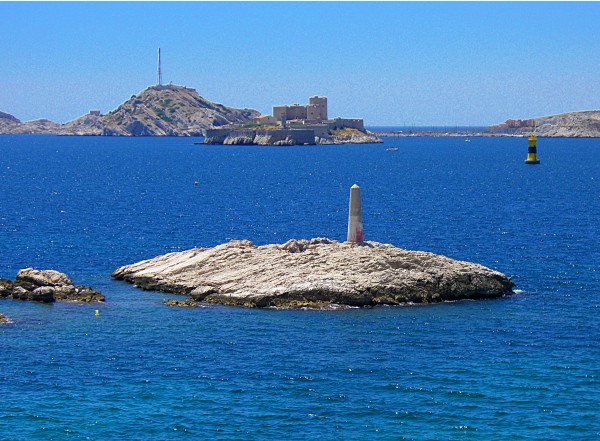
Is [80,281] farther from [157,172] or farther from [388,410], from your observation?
[157,172]

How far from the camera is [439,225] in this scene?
3226 inches

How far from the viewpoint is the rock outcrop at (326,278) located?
1930 inches

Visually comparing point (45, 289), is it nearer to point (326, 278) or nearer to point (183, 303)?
point (183, 303)

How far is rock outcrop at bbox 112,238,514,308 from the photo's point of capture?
1930 inches

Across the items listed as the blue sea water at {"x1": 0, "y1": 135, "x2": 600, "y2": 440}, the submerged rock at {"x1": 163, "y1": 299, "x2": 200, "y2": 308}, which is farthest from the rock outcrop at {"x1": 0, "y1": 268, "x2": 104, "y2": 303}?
the submerged rock at {"x1": 163, "y1": 299, "x2": 200, "y2": 308}

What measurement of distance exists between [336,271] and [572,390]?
647 inches

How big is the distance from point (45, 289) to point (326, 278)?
1370cm

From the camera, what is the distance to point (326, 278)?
4941cm

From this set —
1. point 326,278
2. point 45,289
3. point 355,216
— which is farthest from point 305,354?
point 45,289

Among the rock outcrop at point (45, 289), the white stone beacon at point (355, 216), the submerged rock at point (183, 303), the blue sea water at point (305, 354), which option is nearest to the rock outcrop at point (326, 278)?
the white stone beacon at point (355, 216)

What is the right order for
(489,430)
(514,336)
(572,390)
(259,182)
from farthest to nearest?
(259,182), (514,336), (572,390), (489,430)

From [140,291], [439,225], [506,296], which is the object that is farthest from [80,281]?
[439,225]

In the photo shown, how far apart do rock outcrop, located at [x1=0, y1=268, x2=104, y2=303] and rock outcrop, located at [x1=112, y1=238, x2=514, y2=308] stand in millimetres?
4007

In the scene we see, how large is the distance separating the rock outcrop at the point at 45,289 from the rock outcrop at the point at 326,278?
4.01 meters
